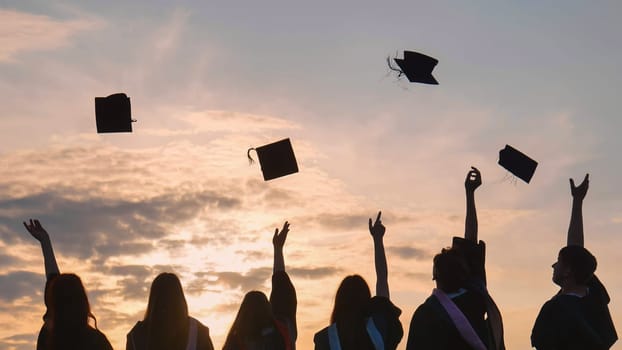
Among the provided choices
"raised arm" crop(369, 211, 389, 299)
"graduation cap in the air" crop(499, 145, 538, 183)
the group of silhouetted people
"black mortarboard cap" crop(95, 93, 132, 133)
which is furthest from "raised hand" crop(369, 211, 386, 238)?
"black mortarboard cap" crop(95, 93, 132, 133)

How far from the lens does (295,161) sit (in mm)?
10984

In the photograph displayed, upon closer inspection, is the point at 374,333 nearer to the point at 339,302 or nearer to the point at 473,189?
the point at 339,302

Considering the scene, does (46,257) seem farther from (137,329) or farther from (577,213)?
(577,213)

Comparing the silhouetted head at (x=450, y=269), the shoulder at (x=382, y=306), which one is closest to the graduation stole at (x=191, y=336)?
the shoulder at (x=382, y=306)

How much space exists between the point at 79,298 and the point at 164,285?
0.56 meters

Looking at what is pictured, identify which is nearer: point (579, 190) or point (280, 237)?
point (579, 190)

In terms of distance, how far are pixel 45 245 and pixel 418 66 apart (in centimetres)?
607

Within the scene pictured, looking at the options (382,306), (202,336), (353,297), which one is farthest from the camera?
(382,306)

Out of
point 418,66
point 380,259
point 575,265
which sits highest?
point 418,66

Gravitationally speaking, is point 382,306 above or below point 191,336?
above

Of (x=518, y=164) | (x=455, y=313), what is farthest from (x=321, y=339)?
(x=518, y=164)

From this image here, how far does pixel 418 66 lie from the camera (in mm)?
10922

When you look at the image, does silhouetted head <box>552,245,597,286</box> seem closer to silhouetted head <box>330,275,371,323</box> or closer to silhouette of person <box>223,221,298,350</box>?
silhouetted head <box>330,275,371,323</box>

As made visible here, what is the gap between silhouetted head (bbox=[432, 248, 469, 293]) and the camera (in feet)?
18.1
